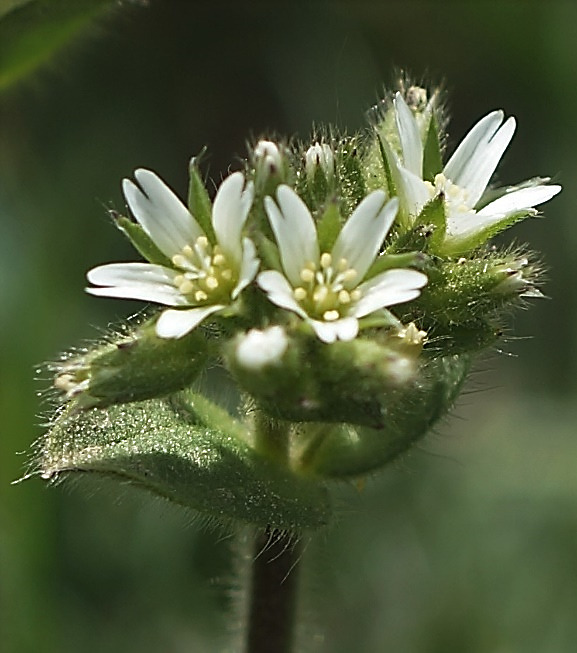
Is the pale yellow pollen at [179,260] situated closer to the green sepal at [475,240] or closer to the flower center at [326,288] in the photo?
the flower center at [326,288]

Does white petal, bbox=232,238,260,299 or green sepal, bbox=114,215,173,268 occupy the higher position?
green sepal, bbox=114,215,173,268

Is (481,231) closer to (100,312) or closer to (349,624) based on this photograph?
(349,624)

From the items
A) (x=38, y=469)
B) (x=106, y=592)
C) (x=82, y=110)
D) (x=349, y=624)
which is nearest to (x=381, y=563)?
(x=349, y=624)

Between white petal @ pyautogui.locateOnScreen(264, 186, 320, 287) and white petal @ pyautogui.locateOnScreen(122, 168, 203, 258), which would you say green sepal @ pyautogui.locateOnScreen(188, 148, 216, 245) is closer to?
white petal @ pyautogui.locateOnScreen(122, 168, 203, 258)

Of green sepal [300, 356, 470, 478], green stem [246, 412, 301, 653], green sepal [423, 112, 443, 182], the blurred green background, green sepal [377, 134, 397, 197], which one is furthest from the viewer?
the blurred green background

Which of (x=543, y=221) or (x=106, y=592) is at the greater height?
(x=543, y=221)

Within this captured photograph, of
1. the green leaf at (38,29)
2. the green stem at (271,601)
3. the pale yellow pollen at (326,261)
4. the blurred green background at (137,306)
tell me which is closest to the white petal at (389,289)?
the pale yellow pollen at (326,261)

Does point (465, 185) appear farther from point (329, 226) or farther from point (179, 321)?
point (179, 321)

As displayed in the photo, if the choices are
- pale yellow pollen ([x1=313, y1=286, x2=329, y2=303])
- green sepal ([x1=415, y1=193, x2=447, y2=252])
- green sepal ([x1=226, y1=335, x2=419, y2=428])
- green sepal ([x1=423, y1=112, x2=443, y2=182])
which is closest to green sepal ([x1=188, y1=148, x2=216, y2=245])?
pale yellow pollen ([x1=313, y1=286, x2=329, y2=303])
